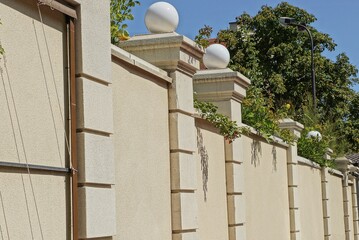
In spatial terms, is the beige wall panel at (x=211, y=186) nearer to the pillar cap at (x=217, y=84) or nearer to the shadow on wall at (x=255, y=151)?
the pillar cap at (x=217, y=84)

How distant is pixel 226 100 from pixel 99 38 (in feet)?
14.0

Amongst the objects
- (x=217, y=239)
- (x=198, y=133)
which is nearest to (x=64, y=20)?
(x=198, y=133)

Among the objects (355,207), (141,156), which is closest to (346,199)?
(355,207)

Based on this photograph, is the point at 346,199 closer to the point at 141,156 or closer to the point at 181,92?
the point at 181,92

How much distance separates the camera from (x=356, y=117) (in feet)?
140

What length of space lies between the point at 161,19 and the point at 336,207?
577 inches

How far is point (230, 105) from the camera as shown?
10516mm

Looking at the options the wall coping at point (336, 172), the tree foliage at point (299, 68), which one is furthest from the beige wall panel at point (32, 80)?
the tree foliage at point (299, 68)

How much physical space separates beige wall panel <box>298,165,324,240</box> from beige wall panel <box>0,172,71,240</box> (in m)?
11.0

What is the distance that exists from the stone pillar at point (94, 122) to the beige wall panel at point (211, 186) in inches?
120

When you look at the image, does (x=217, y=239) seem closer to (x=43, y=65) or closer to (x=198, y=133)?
(x=198, y=133)

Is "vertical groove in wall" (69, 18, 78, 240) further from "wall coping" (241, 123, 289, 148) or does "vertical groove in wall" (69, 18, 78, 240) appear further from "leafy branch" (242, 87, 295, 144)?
"leafy branch" (242, 87, 295, 144)

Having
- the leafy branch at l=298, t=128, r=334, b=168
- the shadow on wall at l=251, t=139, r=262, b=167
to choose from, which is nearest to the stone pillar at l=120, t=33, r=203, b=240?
the shadow on wall at l=251, t=139, r=262, b=167

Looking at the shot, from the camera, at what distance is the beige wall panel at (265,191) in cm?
1190
